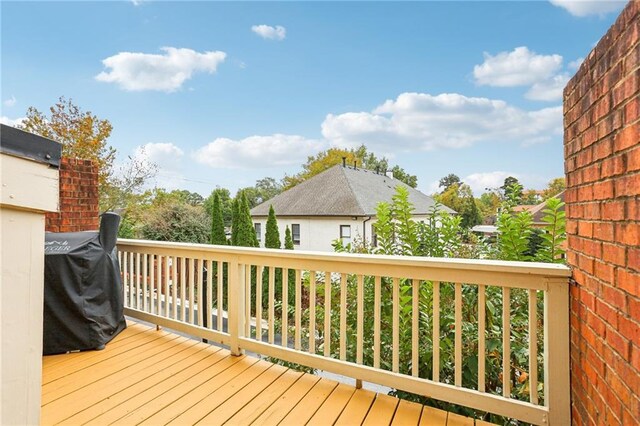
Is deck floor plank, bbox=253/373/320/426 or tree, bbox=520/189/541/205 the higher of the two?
tree, bbox=520/189/541/205

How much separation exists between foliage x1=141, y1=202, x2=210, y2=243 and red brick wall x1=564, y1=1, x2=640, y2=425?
1141cm

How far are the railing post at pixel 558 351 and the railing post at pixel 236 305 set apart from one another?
2.14m

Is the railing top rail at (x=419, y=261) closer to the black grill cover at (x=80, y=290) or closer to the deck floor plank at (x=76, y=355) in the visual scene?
the black grill cover at (x=80, y=290)

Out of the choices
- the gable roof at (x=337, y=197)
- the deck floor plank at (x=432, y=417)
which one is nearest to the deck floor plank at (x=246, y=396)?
the deck floor plank at (x=432, y=417)

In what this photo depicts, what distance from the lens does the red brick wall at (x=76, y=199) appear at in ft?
13.0

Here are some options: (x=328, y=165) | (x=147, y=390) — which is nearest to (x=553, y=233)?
(x=147, y=390)

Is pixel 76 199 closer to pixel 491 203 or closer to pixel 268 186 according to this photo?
pixel 491 203

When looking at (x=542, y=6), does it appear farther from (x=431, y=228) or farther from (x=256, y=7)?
(x=256, y=7)

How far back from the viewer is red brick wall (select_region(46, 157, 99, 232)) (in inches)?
156

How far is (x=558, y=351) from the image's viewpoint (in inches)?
67.9

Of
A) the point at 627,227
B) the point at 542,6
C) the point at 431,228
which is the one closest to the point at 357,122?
the point at 542,6

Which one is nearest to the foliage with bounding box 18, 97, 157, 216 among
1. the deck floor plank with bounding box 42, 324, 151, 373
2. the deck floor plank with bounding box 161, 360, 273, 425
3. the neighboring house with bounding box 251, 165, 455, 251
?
the neighboring house with bounding box 251, 165, 455, 251

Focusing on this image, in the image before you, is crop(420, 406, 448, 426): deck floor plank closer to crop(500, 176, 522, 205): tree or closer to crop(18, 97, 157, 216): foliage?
crop(500, 176, 522, 205): tree

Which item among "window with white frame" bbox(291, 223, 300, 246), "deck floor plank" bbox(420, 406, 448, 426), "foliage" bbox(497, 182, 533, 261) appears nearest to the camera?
"deck floor plank" bbox(420, 406, 448, 426)
